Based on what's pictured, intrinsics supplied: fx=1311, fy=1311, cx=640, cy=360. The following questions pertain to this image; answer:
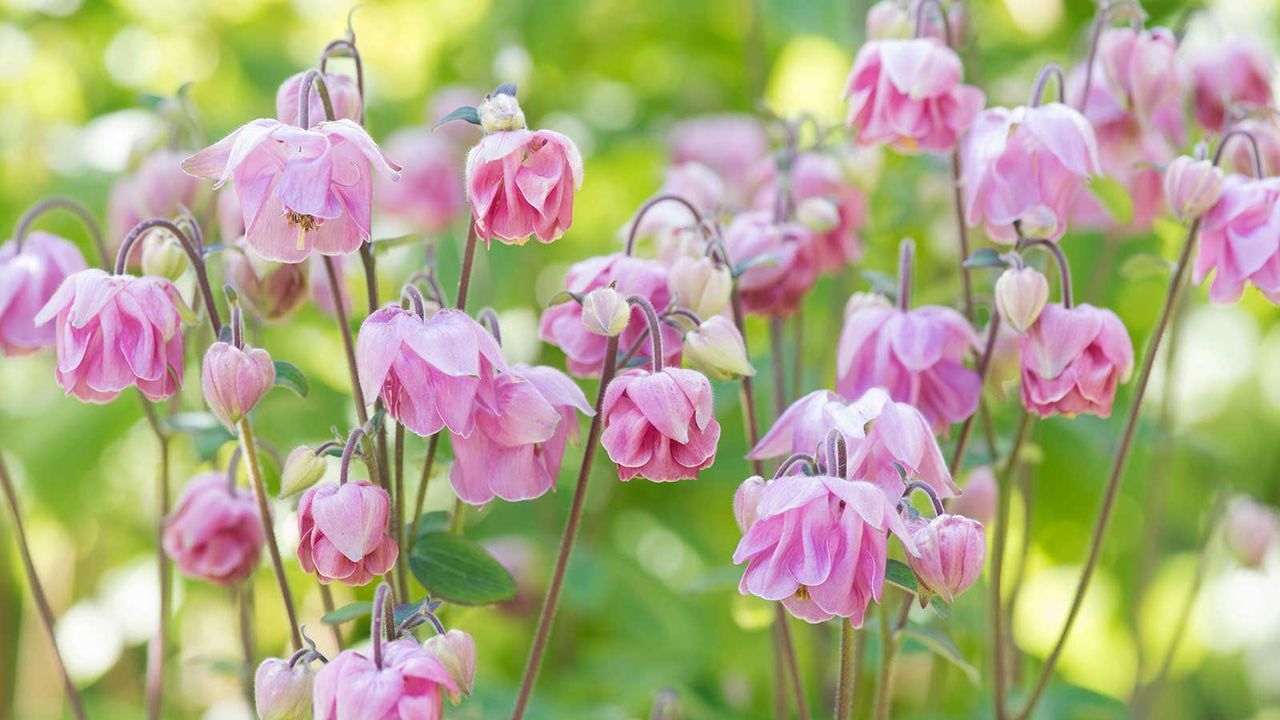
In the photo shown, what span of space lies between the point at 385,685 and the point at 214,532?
53 cm

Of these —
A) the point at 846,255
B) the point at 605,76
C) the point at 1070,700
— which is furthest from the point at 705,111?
the point at 1070,700

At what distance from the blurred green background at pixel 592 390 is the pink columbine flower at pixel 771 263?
46cm

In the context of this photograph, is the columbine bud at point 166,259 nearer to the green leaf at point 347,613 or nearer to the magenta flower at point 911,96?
the green leaf at point 347,613

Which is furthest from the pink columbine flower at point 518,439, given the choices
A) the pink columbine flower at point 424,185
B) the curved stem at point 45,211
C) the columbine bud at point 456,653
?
the pink columbine flower at point 424,185

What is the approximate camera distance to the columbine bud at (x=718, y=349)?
119 centimetres

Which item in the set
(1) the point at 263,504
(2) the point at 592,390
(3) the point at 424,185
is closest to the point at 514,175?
(1) the point at 263,504

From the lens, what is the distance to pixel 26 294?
1.36 meters

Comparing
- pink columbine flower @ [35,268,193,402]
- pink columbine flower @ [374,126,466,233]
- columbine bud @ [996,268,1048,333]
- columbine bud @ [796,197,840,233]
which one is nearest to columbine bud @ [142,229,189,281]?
pink columbine flower @ [35,268,193,402]

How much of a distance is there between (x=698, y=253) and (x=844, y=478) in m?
0.37

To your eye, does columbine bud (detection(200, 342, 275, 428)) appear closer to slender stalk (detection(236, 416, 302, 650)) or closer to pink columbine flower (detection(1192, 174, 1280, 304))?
slender stalk (detection(236, 416, 302, 650))

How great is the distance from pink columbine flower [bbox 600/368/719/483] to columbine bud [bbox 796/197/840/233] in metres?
0.40

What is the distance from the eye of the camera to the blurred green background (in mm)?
2143

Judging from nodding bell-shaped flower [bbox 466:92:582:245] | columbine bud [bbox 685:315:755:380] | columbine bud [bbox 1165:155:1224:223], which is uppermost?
nodding bell-shaped flower [bbox 466:92:582:245]

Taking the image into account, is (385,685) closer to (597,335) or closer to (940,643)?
(597,335)
